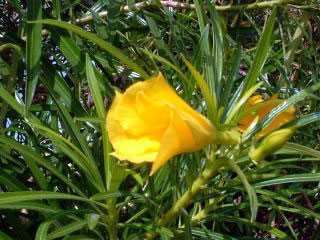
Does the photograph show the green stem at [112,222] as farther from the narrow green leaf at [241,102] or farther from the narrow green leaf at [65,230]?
the narrow green leaf at [241,102]

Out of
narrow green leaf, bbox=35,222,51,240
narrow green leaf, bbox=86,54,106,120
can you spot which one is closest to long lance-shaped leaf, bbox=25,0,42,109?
narrow green leaf, bbox=86,54,106,120

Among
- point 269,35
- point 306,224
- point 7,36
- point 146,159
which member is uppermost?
point 7,36

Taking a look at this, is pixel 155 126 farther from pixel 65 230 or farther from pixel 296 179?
pixel 296 179

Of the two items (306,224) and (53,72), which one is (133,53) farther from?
(306,224)

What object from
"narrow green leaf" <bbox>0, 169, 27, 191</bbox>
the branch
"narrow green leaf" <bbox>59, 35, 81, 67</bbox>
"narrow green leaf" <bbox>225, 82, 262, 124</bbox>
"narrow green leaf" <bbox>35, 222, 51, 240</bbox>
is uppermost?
the branch

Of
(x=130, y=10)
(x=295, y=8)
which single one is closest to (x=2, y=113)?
(x=130, y=10)

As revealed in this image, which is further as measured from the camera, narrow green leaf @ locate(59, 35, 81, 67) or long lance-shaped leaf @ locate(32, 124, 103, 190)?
narrow green leaf @ locate(59, 35, 81, 67)

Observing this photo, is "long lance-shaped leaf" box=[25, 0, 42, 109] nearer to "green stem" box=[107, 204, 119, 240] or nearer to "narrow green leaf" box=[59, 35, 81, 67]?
"narrow green leaf" box=[59, 35, 81, 67]
